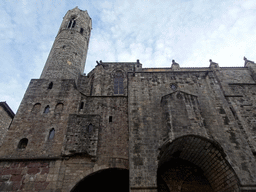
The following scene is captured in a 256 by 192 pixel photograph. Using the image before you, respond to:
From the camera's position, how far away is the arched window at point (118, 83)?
15.5 meters

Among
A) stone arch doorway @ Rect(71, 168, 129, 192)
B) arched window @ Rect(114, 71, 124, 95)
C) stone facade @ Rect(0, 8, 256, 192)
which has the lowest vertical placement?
stone arch doorway @ Rect(71, 168, 129, 192)

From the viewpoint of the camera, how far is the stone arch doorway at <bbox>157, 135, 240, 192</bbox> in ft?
29.9

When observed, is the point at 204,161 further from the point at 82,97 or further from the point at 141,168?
the point at 82,97

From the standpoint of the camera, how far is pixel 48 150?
935cm

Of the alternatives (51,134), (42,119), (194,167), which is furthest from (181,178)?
(42,119)

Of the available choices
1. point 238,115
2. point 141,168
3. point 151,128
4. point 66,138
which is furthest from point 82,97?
point 238,115

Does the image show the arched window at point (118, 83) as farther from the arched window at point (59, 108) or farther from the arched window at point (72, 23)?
the arched window at point (72, 23)

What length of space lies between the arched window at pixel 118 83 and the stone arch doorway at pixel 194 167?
23.7 ft

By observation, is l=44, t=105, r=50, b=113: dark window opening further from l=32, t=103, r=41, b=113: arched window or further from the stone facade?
l=32, t=103, r=41, b=113: arched window

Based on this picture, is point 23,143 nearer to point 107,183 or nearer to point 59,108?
point 59,108

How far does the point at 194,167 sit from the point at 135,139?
430 cm

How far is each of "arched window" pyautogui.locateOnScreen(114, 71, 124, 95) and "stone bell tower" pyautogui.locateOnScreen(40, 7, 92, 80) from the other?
325 centimetres

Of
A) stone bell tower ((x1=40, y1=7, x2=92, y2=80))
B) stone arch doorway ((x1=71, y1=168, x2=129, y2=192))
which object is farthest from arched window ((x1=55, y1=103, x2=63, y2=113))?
stone arch doorway ((x1=71, y1=168, x2=129, y2=192))

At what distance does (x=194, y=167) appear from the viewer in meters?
10.7
